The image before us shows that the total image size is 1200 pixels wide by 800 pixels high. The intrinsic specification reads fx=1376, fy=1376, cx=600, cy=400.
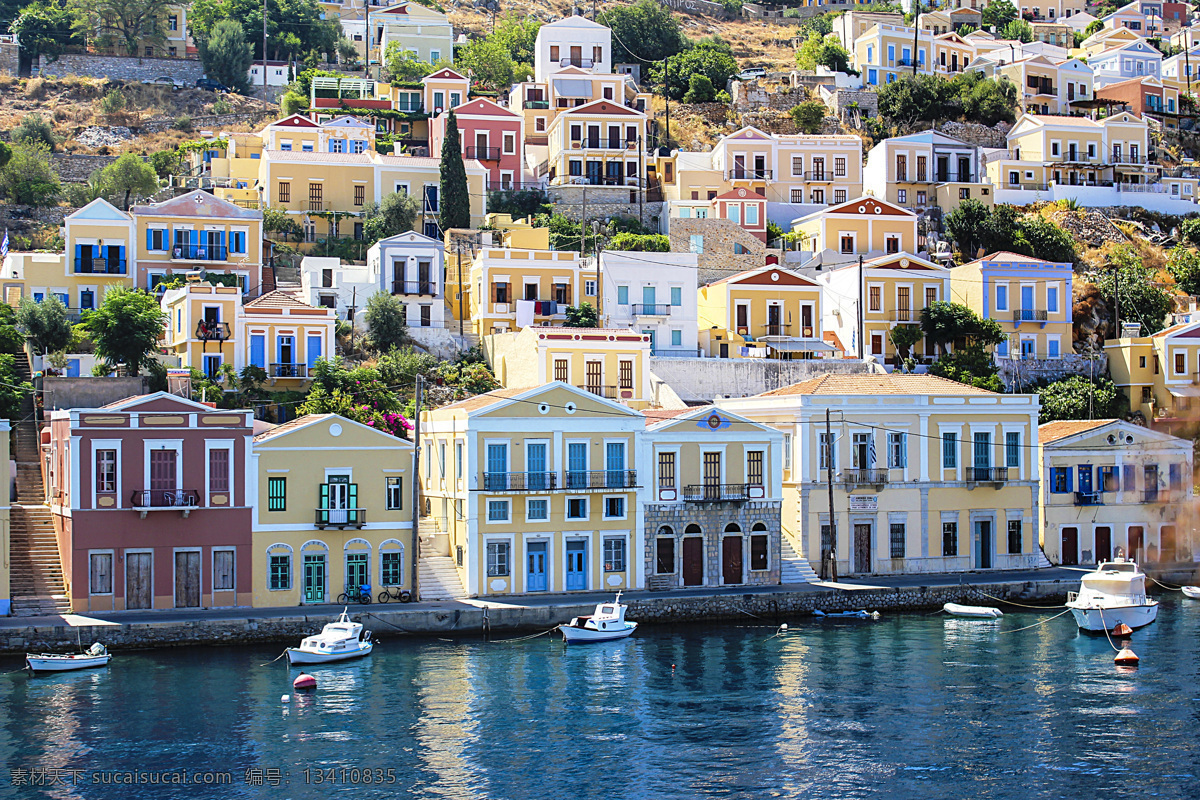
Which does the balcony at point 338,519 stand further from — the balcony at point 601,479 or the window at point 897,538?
the window at point 897,538

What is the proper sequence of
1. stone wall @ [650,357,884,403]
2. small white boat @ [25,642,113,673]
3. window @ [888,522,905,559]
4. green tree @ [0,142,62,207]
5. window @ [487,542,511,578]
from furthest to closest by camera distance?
green tree @ [0,142,62,207] < stone wall @ [650,357,884,403] < window @ [888,522,905,559] < window @ [487,542,511,578] < small white boat @ [25,642,113,673]

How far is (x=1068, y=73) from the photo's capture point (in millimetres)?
111375

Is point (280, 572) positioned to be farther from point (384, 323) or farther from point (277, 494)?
point (384, 323)

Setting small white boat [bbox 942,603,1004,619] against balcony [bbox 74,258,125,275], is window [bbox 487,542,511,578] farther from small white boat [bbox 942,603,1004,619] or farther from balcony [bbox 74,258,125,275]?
balcony [bbox 74,258,125,275]

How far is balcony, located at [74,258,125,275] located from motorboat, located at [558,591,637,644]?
35.3 meters

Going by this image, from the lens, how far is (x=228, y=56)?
111 meters

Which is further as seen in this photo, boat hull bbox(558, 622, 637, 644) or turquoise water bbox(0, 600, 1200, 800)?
boat hull bbox(558, 622, 637, 644)

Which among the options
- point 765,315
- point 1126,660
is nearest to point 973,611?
point 1126,660

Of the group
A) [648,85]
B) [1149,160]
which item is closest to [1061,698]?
[1149,160]

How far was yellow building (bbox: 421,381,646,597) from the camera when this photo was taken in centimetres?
4631

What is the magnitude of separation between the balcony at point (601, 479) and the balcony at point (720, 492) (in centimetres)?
213

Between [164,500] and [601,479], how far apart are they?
1442 centimetres

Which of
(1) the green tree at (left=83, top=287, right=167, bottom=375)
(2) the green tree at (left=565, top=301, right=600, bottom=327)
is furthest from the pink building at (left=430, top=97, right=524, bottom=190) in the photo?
(1) the green tree at (left=83, top=287, right=167, bottom=375)

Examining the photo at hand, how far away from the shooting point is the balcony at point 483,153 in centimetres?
8575
